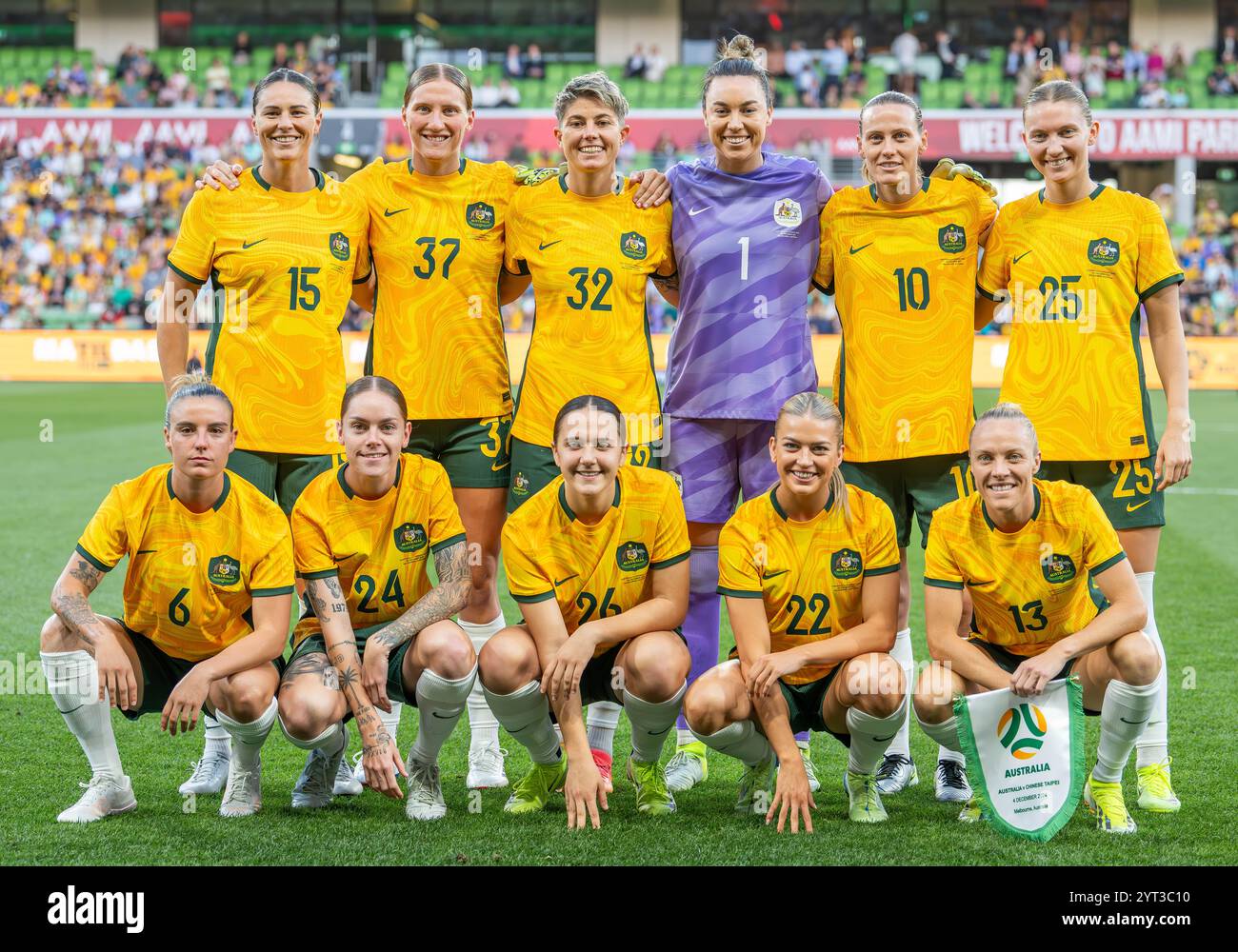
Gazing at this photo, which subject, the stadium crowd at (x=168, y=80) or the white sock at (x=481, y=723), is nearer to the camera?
the white sock at (x=481, y=723)

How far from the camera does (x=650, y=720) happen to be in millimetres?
3865

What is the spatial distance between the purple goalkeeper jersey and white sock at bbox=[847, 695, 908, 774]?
101 centimetres

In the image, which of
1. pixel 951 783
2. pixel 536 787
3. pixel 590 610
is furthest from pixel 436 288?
pixel 951 783

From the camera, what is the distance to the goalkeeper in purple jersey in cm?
428

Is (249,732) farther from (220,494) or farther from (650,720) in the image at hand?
(650,720)

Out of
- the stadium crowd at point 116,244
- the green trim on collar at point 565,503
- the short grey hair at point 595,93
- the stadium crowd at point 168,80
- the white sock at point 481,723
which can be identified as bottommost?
the white sock at point 481,723

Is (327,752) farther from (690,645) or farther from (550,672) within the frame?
(690,645)

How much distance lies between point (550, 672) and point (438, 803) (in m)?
0.52

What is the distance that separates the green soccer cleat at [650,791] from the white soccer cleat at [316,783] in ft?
2.93

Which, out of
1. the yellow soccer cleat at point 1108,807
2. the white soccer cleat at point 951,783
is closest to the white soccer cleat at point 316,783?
the white soccer cleat at point 951,783

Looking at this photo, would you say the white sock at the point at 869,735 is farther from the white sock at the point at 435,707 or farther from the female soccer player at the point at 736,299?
the white sock at the point at 435,707

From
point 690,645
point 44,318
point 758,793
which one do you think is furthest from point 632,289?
point 44,318

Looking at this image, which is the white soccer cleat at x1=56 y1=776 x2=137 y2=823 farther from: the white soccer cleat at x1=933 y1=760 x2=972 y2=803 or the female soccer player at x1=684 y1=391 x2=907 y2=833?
the white soccer cleat at x1=933 y1=760 x2=972 y2=803

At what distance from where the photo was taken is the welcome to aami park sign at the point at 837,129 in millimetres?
24500
